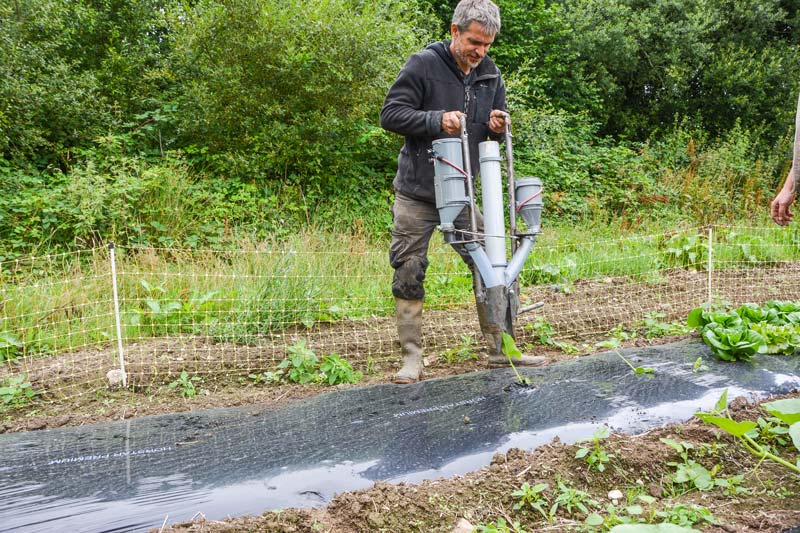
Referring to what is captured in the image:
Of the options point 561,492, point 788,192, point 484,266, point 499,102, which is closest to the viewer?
point 561,492

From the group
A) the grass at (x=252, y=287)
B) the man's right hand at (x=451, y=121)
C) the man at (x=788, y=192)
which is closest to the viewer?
the man at (x=788, y=192)

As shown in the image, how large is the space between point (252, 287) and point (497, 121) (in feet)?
6.25

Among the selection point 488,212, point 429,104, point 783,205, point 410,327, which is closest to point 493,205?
point 488,212

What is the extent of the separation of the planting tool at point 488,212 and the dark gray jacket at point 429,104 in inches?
5.2

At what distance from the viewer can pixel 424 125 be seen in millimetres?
2703

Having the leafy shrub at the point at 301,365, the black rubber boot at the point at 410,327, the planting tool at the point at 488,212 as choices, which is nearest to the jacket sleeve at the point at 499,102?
the planting tool at the point at 488,212

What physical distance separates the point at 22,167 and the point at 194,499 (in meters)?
6.46

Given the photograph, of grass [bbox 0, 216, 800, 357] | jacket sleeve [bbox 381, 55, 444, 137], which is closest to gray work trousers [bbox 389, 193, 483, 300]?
jacket sleeve [bbox 381, 55, 444, 137]

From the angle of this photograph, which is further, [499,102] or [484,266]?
[499,102]

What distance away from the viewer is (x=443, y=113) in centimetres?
266

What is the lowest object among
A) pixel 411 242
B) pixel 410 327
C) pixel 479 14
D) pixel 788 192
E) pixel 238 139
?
pixel 410 327

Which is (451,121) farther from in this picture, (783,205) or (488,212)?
(783,205)

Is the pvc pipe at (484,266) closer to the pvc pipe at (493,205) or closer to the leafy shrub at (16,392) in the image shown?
the pvc pipe at (493,205)

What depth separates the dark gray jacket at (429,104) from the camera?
9.05 ft
